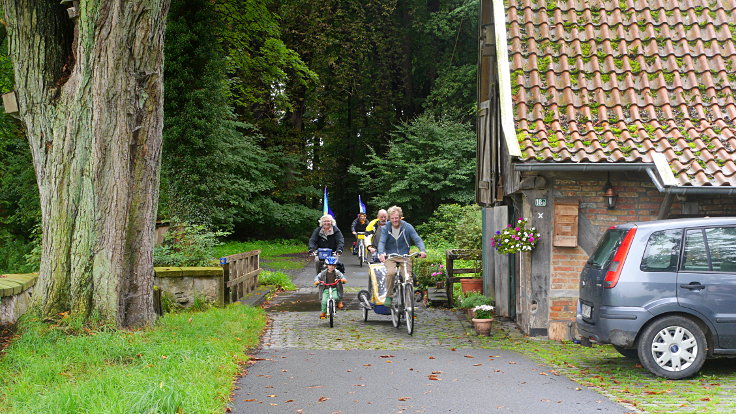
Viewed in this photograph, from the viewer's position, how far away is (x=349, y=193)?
2030 inches

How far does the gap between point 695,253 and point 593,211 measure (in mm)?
2753

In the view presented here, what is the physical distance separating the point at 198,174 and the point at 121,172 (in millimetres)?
12836

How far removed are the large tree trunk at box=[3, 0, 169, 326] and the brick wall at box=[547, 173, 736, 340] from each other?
232 inches

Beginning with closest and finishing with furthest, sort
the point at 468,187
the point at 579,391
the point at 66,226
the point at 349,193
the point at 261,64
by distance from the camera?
the point at 579,391, the point at 66,226, the point at 261,64, the point at 468,187, the point at 349,193

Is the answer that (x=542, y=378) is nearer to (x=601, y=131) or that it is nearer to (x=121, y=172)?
(x=601, y=131)

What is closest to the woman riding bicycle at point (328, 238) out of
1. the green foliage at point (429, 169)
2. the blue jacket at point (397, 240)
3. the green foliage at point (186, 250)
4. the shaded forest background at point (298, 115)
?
the blue jacket at point (397, 240)

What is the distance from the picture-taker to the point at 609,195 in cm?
1101

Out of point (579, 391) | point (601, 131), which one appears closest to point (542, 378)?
point (579, 391)

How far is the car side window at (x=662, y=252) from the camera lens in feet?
27.8

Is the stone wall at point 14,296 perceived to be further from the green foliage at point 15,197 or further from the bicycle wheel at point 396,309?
the green foliage at point 15,197

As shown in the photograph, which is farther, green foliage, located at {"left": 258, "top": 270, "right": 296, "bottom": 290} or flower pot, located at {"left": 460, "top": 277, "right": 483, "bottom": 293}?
green foliage, located at {"left": 258, "top": 270, "right": 296, "bottom": 290}

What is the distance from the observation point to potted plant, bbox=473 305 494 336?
11844 millimetres

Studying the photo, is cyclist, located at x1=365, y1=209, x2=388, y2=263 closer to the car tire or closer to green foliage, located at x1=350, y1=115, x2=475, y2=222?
the car tire

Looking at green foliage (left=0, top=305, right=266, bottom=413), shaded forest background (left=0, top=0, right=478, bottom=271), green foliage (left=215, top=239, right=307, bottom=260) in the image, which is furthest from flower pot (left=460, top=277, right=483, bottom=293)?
green foliage (left=215, top=239, right=307, bottom=260)
